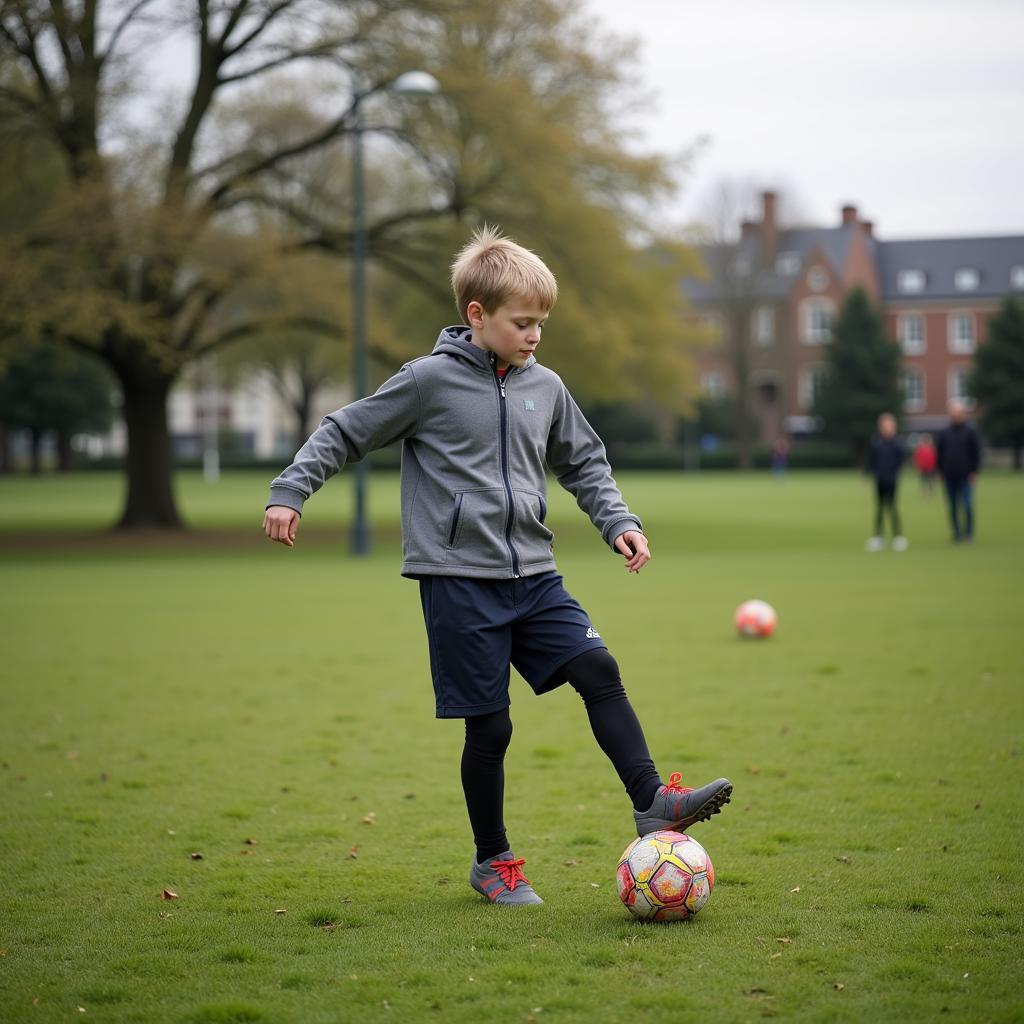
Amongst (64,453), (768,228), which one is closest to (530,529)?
(768,228)

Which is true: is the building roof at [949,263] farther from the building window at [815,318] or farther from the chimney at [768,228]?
the chimney at [768,228]

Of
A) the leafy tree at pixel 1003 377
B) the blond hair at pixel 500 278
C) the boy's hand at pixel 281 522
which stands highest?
the leafy tree at pixel 1003 377

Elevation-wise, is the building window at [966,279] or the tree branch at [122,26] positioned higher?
the building window at [966,279]

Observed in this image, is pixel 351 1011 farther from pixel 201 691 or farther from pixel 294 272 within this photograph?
pixel 294 272

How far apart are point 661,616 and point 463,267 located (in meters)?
9.55

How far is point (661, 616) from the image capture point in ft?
45.0

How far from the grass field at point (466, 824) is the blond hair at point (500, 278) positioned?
2.04 m

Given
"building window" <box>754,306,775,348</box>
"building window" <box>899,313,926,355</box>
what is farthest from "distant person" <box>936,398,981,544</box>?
"building window" <box>899,313,926,355</box>

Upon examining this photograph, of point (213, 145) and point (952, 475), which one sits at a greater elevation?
point (213, 145)

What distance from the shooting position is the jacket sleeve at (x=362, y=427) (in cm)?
443

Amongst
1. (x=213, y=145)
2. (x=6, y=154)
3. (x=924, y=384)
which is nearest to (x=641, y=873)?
(x=6, y=154)

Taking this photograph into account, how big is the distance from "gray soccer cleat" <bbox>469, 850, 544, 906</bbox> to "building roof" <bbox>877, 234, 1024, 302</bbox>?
8087cm

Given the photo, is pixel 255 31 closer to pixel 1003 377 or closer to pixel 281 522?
pixel 281 522

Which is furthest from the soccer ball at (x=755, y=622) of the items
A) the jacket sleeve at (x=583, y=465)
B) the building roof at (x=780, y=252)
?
the building roof at (x=780, y=252)
